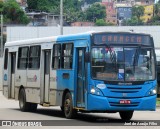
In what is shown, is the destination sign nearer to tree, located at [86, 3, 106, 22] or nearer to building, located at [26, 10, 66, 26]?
building, located at [26, 10, 66, 26]

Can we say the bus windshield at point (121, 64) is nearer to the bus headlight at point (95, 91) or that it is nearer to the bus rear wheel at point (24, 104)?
the bus headlight at point (95, 91)

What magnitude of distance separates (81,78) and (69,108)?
3.81 ft

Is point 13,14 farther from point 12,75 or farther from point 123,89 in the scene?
point 123,89

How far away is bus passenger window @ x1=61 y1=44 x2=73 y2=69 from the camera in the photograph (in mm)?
21312

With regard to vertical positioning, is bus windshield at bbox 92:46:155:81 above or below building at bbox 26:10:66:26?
above

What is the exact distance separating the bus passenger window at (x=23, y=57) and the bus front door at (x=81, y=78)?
523 centimetres

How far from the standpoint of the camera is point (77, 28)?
2655 inches

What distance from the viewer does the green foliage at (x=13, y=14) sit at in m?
125

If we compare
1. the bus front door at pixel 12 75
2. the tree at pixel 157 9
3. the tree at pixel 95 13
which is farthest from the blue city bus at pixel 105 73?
the tree at pixel 157 9

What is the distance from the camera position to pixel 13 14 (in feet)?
422

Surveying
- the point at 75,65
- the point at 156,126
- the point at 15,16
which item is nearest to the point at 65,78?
the point at 75,65

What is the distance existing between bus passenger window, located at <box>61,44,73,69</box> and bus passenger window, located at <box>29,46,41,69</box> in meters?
2.51

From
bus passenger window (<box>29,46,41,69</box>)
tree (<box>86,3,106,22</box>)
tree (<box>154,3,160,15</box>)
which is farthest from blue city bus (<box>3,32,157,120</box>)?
tree (<box>154,3,160,15</box>)

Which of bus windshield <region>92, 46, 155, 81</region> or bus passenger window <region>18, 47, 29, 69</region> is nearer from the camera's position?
bus windshield <region>92, 46, 155, 81</region>
